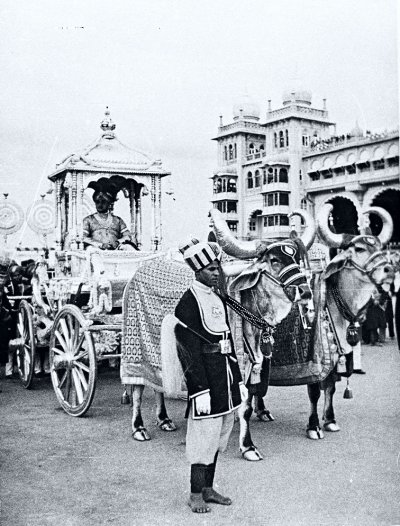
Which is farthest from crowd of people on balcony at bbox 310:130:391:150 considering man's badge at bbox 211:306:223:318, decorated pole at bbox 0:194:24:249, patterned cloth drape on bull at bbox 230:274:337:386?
decorated pole at bbox 0:194:24:249

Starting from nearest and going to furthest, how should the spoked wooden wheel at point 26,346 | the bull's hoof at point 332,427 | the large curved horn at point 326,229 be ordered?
the large curved horn at point 326,229 → the bull's hoof at point 332,427 → the spoked wooden wheel at point 26,346

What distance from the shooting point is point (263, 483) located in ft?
12.6

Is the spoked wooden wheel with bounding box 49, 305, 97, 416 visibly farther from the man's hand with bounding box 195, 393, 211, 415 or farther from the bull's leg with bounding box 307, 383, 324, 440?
the man's hand with bounding box 195, 393, 211, 415

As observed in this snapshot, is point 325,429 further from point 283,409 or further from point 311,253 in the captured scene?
point 311,253

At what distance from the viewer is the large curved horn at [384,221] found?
4.38m

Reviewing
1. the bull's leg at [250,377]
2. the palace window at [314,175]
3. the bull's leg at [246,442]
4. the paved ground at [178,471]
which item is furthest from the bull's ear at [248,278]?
the paved ground at [178,471]

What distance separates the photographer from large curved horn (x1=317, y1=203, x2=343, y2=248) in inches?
175

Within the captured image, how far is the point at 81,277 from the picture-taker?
594 centimetres

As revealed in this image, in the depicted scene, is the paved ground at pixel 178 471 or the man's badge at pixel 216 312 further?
the man's badge at pixel 216 312

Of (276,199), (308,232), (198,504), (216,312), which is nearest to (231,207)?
(276,199)

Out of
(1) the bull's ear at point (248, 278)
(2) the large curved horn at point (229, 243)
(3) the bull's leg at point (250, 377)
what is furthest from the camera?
(3) the bull's leg at point (250, 377)

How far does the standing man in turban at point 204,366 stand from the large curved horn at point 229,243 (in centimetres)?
47

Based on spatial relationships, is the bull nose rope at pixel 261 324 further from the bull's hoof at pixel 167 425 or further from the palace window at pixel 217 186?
the bull's hoof at pixel 167 425

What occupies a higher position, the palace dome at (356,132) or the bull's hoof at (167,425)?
the palace dome at (356,132)
